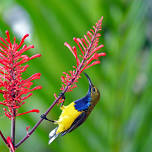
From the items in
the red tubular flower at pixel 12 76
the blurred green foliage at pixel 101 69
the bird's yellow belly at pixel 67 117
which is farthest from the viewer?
the blurred green foliage at pixel 101 69

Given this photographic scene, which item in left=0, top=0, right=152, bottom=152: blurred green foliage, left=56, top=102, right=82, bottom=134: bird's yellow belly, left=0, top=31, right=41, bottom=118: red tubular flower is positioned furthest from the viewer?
left=0, top=0, right=152, bottom=152: blurred green foliage

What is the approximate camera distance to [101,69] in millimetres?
1466

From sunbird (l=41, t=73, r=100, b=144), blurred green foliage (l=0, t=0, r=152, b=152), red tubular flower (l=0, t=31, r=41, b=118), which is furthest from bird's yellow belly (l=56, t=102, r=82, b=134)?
red tubular flower (l=0, t=31, r=41, b=118)

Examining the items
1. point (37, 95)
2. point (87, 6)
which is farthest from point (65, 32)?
point (37, 95)

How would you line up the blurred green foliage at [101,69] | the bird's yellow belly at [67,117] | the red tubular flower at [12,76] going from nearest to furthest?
the red tubular flower at [12,76]
the bird's yellow belly at [67,117]
the blurred green foliage at [101,69]

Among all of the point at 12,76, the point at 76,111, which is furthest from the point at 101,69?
the point at 12,76

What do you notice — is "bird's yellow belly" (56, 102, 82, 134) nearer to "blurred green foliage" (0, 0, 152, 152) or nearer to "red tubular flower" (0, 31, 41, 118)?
"blurred green foliage" (0, 0, 152, 152)

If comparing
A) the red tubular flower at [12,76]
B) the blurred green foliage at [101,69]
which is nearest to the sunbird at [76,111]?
the blurred green foliage at [101,69]

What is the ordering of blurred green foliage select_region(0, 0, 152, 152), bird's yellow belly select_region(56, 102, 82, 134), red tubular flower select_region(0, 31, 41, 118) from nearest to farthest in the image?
1. red tubular flower select_region(0, 31, 41, 118)
2. bird's yellow belly select_region(56, 102, 82, 134)
3. blurred green foliage select_region(0, 0, 152, 152)

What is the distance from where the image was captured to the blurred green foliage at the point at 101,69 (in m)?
1.38

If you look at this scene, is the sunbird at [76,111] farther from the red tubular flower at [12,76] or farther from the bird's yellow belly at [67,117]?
the red tubular flower at [12,76]

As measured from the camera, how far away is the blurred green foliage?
138 centimetres

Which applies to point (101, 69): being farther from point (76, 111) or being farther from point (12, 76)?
point (12, 76)

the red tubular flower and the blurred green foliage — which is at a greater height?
the red tubular flower
